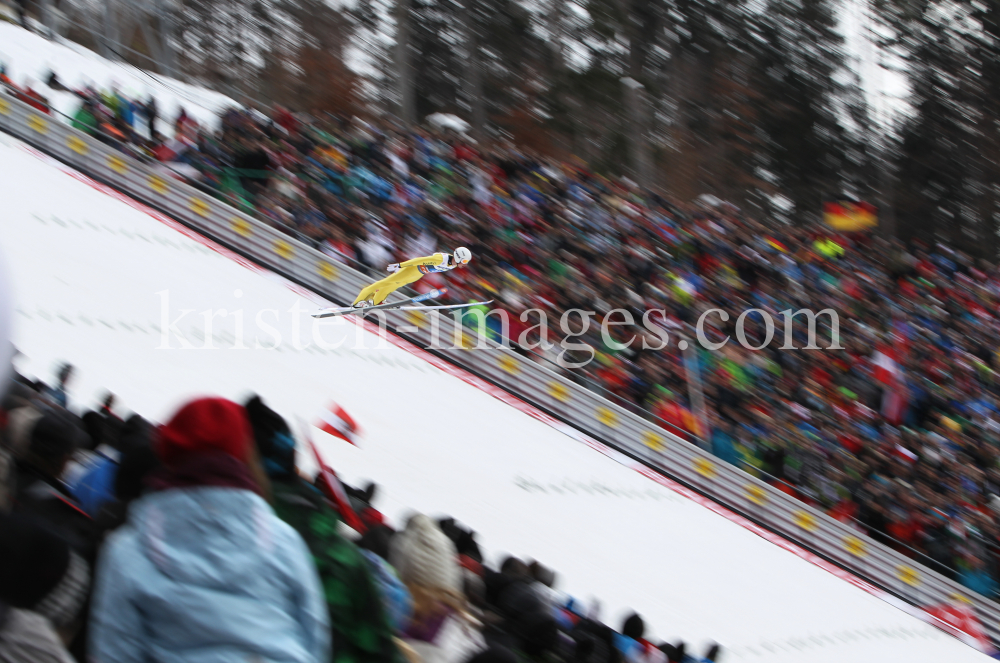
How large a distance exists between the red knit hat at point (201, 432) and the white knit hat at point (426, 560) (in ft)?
3.21

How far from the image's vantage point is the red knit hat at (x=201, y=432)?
210 cm

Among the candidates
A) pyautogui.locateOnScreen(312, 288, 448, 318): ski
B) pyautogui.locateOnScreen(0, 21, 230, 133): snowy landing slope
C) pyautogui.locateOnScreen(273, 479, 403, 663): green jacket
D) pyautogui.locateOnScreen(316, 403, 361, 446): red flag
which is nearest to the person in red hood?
pyautogui.locateOnScreen(273, 479, 403, 663): green jacket

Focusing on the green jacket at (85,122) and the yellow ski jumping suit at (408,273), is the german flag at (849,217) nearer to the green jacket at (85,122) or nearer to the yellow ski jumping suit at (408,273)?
the yellow ski jumping suit at (408,273)

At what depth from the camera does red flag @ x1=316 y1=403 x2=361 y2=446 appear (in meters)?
8.81

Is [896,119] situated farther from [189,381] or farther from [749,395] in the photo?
[189,381]

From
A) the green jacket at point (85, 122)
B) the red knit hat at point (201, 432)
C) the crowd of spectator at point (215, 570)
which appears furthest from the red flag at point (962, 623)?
the green jacket at point (85, 122)

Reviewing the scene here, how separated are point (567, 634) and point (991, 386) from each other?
1021cm

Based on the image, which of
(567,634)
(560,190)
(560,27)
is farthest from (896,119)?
(567,634)

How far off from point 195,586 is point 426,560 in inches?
39.9

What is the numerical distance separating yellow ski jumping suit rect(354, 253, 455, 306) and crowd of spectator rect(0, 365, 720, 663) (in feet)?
21.8

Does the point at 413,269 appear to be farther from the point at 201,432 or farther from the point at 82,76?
the point at 82,76

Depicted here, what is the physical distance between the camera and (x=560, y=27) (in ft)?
112

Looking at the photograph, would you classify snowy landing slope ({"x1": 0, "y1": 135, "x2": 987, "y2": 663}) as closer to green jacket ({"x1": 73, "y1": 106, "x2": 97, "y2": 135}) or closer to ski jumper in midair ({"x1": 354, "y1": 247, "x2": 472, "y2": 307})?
ski jumper in midair ({"x1": 354, "y1": 247, "x2": 472, "y2": 307})

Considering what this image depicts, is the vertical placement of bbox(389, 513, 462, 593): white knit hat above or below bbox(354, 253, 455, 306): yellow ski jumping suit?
above
